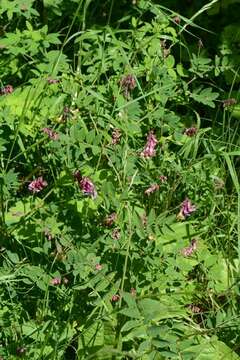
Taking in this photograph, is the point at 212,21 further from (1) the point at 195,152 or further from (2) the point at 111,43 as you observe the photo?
(1) the point at 195,152

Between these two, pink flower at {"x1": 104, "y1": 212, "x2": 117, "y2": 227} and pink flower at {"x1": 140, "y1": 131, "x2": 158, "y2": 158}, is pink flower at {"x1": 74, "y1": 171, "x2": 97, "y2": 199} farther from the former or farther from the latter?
pink flower at {"x1": 140, "y1": 131, "x2": 158, "y2": 158}

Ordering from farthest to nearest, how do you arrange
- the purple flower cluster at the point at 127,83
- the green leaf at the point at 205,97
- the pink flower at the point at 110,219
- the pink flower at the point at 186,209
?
the green leaf at the point at 205,97, the purple flower cluster at the point at 127,83, the pink flower at the point at 186,209, the pink flower at the point at 110,219

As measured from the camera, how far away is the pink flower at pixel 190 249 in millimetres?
2643

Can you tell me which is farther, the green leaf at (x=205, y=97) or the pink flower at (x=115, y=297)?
the green leaf at (x=205, y=97)

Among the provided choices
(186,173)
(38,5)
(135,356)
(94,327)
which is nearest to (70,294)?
(94,327)

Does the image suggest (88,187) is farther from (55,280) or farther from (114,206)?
(55,280)

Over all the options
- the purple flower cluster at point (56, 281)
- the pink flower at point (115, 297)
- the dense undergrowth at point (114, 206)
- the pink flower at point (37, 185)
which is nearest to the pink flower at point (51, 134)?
the dense undergrowth at point (114, 206)

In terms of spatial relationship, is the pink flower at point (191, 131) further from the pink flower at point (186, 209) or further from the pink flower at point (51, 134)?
the pink flower at point (51, 134)

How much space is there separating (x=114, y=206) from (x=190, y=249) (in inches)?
12.7

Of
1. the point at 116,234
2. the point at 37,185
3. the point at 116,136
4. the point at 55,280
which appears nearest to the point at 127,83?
the point at 116,136

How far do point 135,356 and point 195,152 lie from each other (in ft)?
3.29

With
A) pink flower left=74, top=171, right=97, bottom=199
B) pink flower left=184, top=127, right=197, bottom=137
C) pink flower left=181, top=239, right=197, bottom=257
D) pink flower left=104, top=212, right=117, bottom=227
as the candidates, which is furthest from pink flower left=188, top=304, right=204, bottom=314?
pink flower left=184, top=127, right=197, bottom=137

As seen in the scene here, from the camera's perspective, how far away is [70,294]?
2547 millimetres

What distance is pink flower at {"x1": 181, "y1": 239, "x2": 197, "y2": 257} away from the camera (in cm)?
264
